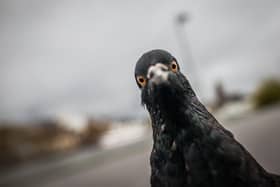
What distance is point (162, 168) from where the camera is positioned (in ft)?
2.44

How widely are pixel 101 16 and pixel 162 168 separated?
0.39 m

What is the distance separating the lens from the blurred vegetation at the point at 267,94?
922mm

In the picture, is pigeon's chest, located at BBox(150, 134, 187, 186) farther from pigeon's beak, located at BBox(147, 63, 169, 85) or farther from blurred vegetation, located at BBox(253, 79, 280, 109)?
blurred vegetation, located at BBox(253, 79, 280, 109)

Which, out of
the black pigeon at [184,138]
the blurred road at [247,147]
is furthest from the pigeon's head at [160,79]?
the blurred road at [247,147]

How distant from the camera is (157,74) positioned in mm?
654

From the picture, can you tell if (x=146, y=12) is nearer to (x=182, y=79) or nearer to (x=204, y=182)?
(x=182, y=79)

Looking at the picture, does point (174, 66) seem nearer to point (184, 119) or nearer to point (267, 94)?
Answer: point (184, 119)

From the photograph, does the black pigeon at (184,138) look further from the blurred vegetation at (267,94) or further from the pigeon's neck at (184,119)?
the blurred vegetation at (267,94)

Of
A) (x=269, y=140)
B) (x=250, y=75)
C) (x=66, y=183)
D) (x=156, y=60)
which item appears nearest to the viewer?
(x=156, y=60)

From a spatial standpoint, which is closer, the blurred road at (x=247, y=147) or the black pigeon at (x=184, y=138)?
the black pigeon at (x=184, y=138)

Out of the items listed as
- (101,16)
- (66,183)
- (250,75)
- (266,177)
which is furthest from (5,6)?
(66,183)

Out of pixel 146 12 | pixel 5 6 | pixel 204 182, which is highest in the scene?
pixel 5 6

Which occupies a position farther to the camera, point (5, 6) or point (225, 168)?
point (5, 6)

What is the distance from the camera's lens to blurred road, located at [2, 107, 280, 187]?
1066mm
